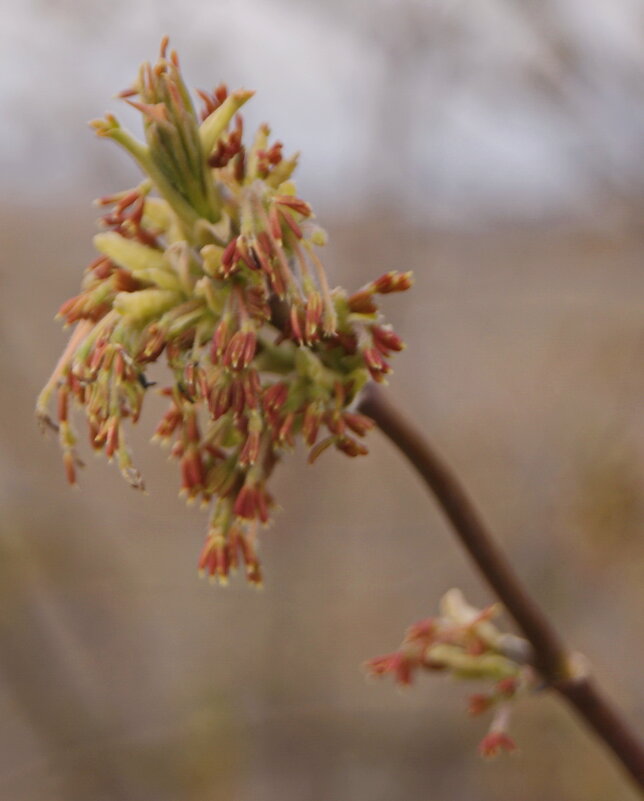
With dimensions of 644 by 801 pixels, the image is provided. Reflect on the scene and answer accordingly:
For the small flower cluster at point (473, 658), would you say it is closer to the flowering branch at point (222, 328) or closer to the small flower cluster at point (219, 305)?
the flowering branch at point (222, 328)

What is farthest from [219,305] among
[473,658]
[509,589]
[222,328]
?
[473,658]

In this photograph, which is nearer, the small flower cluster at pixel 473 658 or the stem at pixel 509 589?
the stem at pixel 509 589

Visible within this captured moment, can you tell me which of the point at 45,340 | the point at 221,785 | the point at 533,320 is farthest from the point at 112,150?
the point at 45,340

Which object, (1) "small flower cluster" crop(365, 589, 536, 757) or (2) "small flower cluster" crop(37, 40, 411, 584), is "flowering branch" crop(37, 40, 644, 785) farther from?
(1) "small flower cluster" crop(365, 589, 536, 757)

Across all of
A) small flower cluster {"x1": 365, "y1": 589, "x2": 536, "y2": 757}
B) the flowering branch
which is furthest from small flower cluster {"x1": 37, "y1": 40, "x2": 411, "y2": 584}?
small flower cluster {"x1": 365, "y1": 589, "x2": 536, "y2": 757}

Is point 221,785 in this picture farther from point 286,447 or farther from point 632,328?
point 286,447

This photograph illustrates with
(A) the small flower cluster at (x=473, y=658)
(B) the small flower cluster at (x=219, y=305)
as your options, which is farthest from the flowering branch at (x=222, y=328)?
(A) the small flower cluster at (x=473, y=658)
